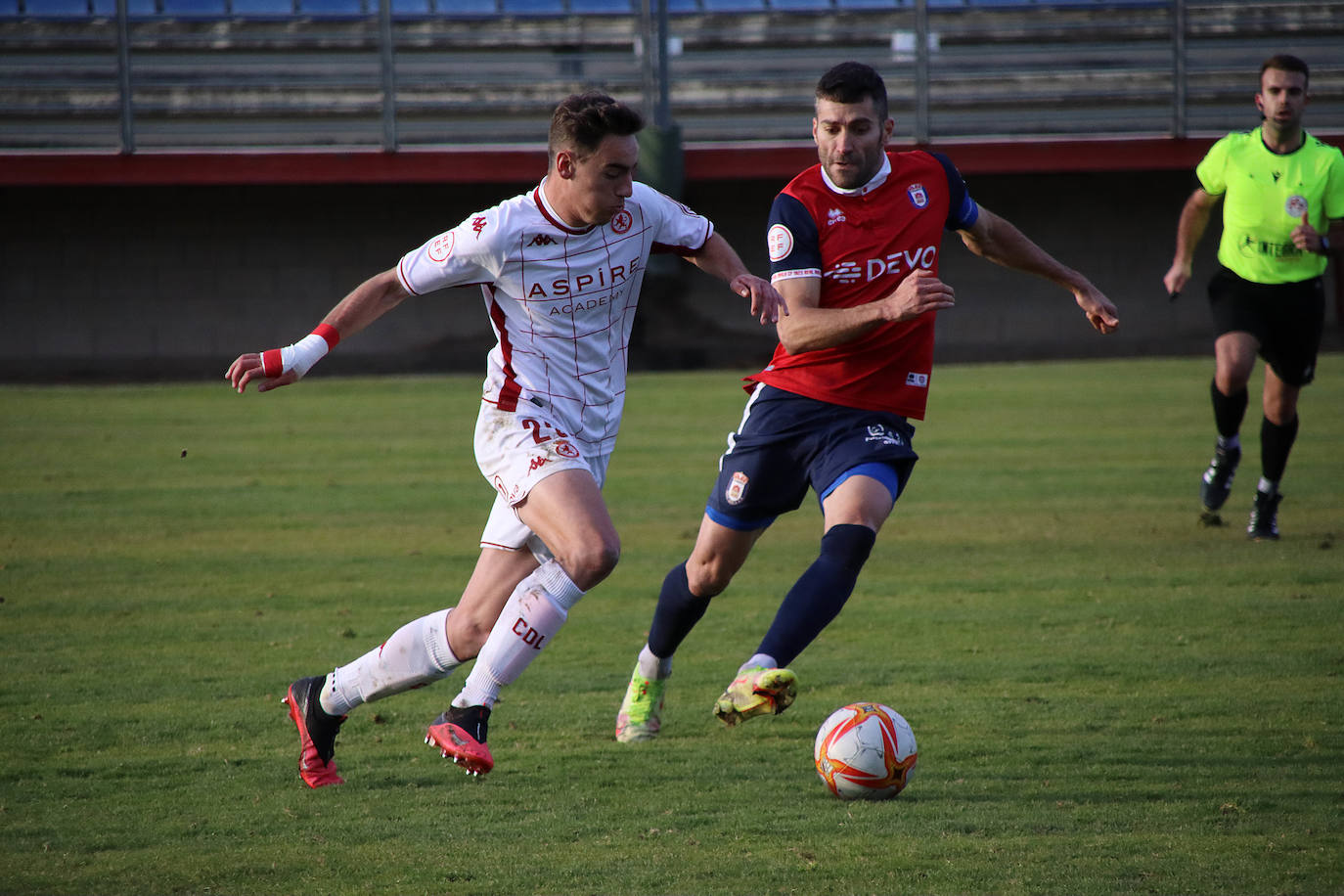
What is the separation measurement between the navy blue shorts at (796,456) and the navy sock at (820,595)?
1.12 feet

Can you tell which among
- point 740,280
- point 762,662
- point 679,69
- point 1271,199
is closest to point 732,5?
point 679,69

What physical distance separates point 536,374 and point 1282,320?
218 inches

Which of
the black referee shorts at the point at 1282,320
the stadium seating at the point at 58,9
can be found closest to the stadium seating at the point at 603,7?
the stadium seating at the point at 58,9

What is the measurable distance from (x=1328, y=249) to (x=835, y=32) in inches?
735

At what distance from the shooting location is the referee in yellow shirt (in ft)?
28.0

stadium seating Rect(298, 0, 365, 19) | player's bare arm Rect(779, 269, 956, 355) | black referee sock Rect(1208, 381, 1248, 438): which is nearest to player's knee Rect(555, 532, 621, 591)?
player's bare arm Rect(779, 269, 956, 355)

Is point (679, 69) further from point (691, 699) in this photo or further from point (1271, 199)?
point (691, 699)

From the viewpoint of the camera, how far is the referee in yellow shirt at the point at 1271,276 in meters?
8.54

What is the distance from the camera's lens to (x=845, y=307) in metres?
5.16

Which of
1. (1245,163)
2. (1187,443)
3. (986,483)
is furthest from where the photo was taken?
(1187,443)

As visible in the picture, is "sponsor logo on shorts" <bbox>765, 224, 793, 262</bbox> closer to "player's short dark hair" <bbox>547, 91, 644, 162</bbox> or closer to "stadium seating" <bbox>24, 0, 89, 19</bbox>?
"player's short dark hair" <bbox>547, 91, 644, 162</bbox>

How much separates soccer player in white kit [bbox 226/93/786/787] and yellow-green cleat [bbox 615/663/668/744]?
726mm

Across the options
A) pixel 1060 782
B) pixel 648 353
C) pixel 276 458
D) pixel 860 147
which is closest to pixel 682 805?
pixel 1060 782

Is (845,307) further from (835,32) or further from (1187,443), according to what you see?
(835,32)
